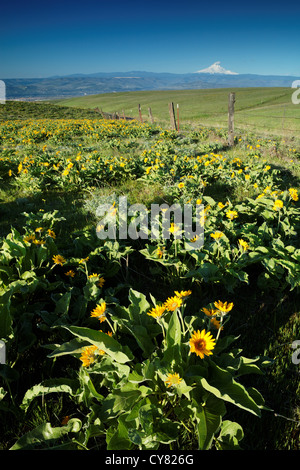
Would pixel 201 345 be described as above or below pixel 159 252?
below

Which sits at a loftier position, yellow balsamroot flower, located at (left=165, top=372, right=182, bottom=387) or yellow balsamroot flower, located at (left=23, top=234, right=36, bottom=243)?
yellow balsamroot flower, located at (left=23, top=234, right=36, bottom=243)

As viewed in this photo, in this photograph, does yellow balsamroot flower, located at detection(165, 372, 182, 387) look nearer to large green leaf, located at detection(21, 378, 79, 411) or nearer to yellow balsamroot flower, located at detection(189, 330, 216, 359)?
yellow balsamroot flower, located at detection(189, 330, 216, 359)

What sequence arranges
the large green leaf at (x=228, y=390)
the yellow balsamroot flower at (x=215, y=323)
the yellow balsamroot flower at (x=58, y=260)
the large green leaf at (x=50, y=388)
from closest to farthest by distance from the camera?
the large green leaf at (x=228, y=390), the large green leaf at (x=50, y=388), the yellow balsamroot flower at (x=215, y=323), the yellow balsamroot flower at (x=58, y=260)

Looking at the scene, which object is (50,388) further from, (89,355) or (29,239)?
(29,239)

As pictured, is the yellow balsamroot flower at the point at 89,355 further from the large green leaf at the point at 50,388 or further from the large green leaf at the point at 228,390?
the large green leaf at the point at 228,390

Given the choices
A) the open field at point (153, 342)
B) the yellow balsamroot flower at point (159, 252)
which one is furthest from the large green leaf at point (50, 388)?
the yellow balsamroot flower at point (159, 252)

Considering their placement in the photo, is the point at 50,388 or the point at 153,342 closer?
the point at 50,388

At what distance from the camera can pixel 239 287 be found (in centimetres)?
272

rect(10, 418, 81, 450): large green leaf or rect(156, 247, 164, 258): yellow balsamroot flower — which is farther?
rect(156, 247, 164, 258): yellow balsamroot flower

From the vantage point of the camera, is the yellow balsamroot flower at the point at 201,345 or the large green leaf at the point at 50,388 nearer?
the yellow balsamroot flower at the point at 201,345

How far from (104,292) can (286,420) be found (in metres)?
1.71

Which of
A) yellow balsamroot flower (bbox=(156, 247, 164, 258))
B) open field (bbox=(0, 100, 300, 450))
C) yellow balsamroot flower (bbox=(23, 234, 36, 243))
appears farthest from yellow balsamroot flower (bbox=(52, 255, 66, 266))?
yellow balsamroot flower (bbox=(156, 247, 164, 258))

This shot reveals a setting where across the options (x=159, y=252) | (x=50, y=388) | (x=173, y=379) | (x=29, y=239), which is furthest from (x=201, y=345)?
(x=29, y=239)
